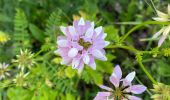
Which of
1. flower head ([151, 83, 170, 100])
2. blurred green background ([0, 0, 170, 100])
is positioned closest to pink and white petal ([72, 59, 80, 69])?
flower head ([151, 83, 170, 100])

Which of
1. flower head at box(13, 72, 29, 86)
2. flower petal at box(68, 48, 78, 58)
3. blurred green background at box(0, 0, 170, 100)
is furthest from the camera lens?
blurred green background at box(0, 0, 170, 100)

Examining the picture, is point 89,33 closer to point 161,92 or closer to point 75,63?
point 75,63

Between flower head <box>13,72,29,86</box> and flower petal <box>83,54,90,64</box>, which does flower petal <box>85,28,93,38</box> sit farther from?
flower head <box>13,72,29,86</box>

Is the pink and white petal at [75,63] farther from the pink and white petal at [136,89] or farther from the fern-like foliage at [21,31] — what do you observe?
the fern-like foliage at [21,31]

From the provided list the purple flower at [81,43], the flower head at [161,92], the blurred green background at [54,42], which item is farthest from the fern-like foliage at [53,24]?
the flower head at [161,92]

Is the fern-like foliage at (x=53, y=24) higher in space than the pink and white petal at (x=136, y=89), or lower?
higher

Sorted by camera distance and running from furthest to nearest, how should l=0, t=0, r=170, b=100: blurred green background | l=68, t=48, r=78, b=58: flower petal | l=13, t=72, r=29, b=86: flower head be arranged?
l=0, t=0, r=170, b=100: blurred green background < l=13, t=72, r=29, b=86: flower head < l=68, t=48, r=78, b=58: flower petal

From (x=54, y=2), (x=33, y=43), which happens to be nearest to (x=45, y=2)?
(x=54, y=2)

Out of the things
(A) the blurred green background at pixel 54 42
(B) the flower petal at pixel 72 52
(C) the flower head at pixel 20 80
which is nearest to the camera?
(B) the flower petal at pixel 72 52
